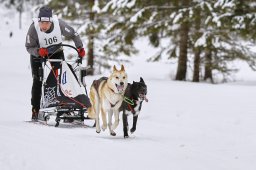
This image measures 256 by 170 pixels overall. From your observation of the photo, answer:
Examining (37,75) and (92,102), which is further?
(37,75)

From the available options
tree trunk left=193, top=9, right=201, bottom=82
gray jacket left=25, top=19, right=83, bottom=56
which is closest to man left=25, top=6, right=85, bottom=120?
gray jacket left=25, top=19, right=83, bottom=56

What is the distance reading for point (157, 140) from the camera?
7.61m

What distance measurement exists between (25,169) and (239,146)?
3.94m

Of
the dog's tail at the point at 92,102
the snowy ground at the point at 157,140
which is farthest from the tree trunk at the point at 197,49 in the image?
the dog's tail at the point at 92,102

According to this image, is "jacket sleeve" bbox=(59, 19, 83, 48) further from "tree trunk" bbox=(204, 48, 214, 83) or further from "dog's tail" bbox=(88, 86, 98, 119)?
"tree trunk" bbox=(204, 48, 214, 83)

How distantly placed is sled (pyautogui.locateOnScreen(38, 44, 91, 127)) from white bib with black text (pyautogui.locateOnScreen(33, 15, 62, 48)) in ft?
0.31

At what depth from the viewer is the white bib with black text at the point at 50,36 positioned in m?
8.43

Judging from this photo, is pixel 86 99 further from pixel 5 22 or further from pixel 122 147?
pixel 5 22

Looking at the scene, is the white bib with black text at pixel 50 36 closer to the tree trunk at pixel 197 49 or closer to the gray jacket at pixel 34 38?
the gray jacket at pixel 34 38

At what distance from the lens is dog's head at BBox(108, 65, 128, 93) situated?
7094 mm

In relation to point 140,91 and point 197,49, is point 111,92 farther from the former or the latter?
point 197,49

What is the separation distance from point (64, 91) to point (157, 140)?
1.72 meters

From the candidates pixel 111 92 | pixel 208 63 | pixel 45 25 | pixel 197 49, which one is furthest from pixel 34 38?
pixel 208 63

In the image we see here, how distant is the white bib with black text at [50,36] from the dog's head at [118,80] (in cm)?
181
